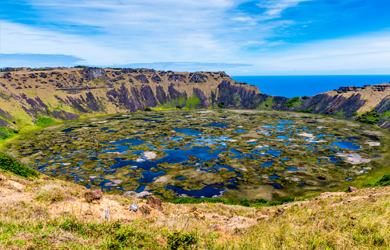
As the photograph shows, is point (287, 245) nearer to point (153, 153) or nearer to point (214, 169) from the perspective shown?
point (214, 169)

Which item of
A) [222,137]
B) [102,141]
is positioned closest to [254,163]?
[222,137]

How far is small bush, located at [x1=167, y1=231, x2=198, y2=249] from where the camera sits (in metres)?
14.3

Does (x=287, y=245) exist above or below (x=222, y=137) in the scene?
above

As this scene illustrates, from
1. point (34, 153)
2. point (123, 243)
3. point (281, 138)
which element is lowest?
point (34, 153)

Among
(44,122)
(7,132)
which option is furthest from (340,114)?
(7,132)

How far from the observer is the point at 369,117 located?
13762cm

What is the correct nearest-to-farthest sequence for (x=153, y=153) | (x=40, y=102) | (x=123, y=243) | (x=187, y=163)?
1. (x=123, y=243)
2. (x=187, y=163)
3. (x=153, y=153)
4. (x=40, y=102)

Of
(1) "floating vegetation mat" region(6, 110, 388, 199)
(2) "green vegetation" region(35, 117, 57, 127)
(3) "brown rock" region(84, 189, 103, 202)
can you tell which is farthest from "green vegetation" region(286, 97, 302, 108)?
(3) "brown rock" region(84, 189, 103, 202)

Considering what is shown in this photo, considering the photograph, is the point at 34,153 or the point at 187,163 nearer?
the point at 187,163

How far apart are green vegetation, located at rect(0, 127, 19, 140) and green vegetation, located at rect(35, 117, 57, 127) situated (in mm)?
22086

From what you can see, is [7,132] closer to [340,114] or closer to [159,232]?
[159,232]

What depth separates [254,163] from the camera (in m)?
68.8

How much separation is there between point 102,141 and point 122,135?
12.3 metres

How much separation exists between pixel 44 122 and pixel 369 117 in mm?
223714
